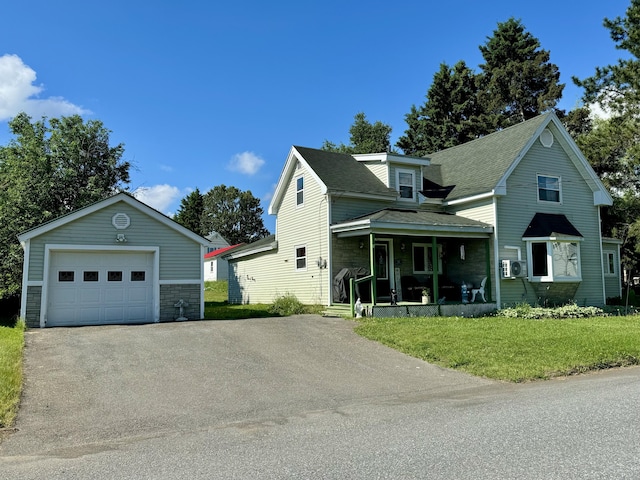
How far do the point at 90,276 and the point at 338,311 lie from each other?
791 centimetres

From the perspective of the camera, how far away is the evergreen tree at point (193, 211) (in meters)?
67.1

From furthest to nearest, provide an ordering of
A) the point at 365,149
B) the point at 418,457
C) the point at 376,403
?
1. the point at 365,149
2. the point at 376,403
3. the point at 418,457

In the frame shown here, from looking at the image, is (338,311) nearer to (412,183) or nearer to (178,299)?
(178,299)

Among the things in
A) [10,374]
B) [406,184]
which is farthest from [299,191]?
[10,374]

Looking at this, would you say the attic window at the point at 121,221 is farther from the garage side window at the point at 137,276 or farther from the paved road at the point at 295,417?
the paved road at the point at 295,417

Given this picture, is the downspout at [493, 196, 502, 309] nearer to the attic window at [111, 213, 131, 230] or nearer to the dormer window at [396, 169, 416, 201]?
the dormer window at [396, 169, 416, 201]

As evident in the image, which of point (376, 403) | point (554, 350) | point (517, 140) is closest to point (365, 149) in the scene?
point (517, 140)

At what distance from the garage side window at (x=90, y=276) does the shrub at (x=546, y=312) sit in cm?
1358

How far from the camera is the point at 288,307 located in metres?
18.2

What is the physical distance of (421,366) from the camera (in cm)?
1024

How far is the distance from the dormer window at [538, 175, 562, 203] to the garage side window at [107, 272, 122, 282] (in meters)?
16.0

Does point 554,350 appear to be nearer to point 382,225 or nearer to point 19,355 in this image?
point 382,225

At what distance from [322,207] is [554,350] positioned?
399 inches

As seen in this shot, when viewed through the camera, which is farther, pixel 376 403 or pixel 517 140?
pixel 517 140
